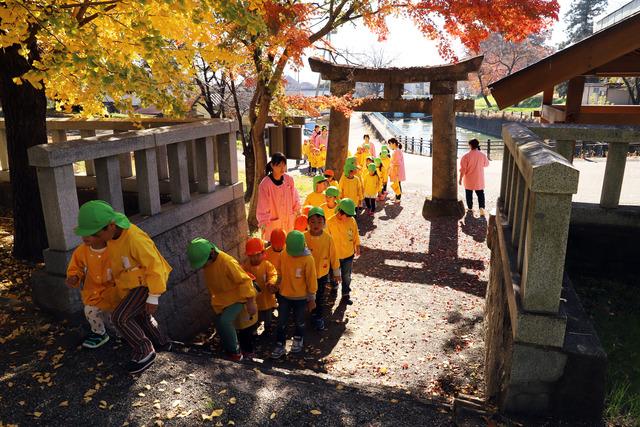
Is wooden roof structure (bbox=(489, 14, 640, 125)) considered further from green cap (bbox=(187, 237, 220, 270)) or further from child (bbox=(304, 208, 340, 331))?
green cap (bbox=(187, 237, 220, 270))

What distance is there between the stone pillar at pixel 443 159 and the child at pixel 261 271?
7.30 meters

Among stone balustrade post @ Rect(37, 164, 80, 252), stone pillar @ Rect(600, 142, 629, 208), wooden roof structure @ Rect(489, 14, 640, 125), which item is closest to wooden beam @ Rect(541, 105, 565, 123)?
wooden roof structure @ Rect(489, 14, 640, 125)

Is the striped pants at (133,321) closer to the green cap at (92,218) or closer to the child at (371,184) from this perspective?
the green cap at (92,218)

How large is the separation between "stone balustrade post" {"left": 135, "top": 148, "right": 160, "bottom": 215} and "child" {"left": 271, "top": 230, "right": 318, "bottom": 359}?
1.57 m

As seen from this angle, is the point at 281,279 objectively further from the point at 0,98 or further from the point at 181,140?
the point at 0,98

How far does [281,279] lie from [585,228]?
326 cm

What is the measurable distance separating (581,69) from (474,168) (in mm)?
5963

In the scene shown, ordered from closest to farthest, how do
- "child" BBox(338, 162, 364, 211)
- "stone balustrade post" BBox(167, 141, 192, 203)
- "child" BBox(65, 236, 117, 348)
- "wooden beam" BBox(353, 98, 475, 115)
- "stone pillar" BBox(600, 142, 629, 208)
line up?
"child" BBox(65, 236, 117, 348) < "stone pillar" BBox(600, 142, 629, 208) < "stone balustrade post" BBox(167, 141, 192, 203) < "child" BBox(338, 162, 364, 211) < "wooden beam" BBox(353, 98, 475, 115)

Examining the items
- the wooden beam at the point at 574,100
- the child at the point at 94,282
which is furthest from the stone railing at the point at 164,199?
the wooden beam at the point at 574,100

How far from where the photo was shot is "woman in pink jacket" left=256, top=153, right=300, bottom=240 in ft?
22.5

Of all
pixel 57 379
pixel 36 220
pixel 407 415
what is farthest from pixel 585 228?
pixel 36 220

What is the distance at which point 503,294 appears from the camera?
4.26 meters

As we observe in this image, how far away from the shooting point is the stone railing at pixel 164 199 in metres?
A: 4.29

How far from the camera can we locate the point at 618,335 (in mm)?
4258
